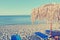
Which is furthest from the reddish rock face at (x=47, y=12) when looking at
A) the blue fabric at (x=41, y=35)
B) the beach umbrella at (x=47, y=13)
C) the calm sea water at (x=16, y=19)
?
the blue fabric at (x=41, y=35)

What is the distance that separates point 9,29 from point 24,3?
0.48 m

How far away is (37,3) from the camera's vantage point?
3.37m

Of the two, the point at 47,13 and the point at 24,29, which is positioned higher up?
the point at 47,13


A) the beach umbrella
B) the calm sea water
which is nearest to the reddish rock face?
the beach umbrella

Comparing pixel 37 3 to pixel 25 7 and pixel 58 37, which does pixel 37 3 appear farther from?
pixel 58 37

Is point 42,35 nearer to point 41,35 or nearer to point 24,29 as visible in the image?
point 41,35

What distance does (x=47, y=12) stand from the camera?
3.32 meters

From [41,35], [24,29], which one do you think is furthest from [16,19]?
[41,35]

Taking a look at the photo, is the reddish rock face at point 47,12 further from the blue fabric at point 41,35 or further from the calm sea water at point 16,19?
the blue fabric at point 41,35

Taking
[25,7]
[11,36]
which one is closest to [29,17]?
[25,7]

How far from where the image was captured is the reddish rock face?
10.8 ft

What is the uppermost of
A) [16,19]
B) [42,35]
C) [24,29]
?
[16,19]

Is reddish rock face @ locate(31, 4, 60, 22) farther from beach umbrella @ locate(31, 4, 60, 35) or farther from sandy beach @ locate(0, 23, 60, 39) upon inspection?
sandy beach @ locate(0, 23, 60, 39)

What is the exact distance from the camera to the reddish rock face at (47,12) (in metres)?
3.31
